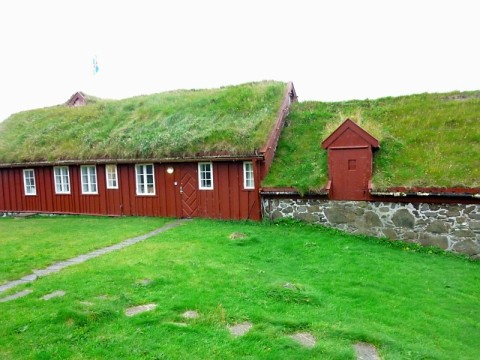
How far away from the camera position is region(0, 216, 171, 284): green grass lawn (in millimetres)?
9350

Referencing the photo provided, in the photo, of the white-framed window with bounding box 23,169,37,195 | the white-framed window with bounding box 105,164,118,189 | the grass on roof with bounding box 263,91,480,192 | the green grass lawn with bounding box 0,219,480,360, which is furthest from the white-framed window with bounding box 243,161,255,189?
the white-framed window with bounding box 23,169,37,195

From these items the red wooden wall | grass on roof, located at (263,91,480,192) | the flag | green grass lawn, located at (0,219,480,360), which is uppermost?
the flag

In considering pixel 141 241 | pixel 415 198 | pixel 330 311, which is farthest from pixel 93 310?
pixel 415 198

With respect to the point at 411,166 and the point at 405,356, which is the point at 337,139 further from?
the point at 405,356

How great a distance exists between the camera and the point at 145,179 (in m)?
16.6

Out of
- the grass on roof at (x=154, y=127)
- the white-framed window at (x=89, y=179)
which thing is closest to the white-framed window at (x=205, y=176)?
the grass on roof at (x=154, y=127)

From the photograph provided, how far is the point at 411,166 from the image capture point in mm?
12242

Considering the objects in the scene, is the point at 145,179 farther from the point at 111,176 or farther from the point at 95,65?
the point at 95,65

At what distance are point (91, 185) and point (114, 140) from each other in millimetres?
2411

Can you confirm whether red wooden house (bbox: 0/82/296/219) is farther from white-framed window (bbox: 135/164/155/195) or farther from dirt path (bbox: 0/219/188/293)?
dirt path (bbox: 0/219/188/293)

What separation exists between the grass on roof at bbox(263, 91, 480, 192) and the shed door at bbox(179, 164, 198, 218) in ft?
10.8

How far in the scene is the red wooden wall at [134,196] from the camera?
48.1 feet

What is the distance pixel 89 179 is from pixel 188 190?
5436 millimetres

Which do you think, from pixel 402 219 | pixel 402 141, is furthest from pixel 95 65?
pixel 402 219
